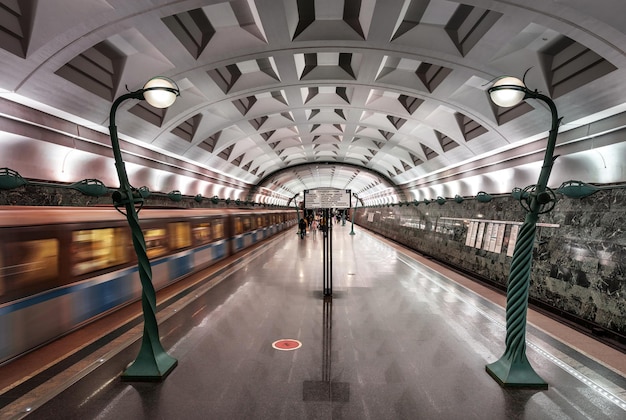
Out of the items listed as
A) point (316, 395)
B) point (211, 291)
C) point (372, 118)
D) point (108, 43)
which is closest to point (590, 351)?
point (316, 395)

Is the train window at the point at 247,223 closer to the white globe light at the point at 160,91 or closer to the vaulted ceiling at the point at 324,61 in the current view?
the vaulted ceiling at the point at 324,61

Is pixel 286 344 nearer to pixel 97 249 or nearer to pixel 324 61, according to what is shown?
pixel 97 249

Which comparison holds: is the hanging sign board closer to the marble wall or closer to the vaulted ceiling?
the marble wall

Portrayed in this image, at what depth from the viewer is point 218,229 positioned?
1260 centimetres

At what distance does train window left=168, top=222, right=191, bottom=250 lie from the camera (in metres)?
8.63

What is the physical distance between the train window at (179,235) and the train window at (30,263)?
153 inches

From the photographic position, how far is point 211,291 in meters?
7.52

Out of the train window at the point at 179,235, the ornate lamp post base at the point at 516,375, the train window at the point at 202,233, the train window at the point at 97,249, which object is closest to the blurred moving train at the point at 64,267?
the train window at the point at 97,249

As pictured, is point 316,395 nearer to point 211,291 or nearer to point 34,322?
point 34,322

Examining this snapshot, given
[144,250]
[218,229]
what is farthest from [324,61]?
[144,250]

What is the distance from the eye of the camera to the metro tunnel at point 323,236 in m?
3.55

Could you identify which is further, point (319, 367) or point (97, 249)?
point (97, 249)

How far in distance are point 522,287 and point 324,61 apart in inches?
450

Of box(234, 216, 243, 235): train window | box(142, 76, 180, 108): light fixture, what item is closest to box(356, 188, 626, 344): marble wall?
box(142, 76, 180, 108): light fixture
